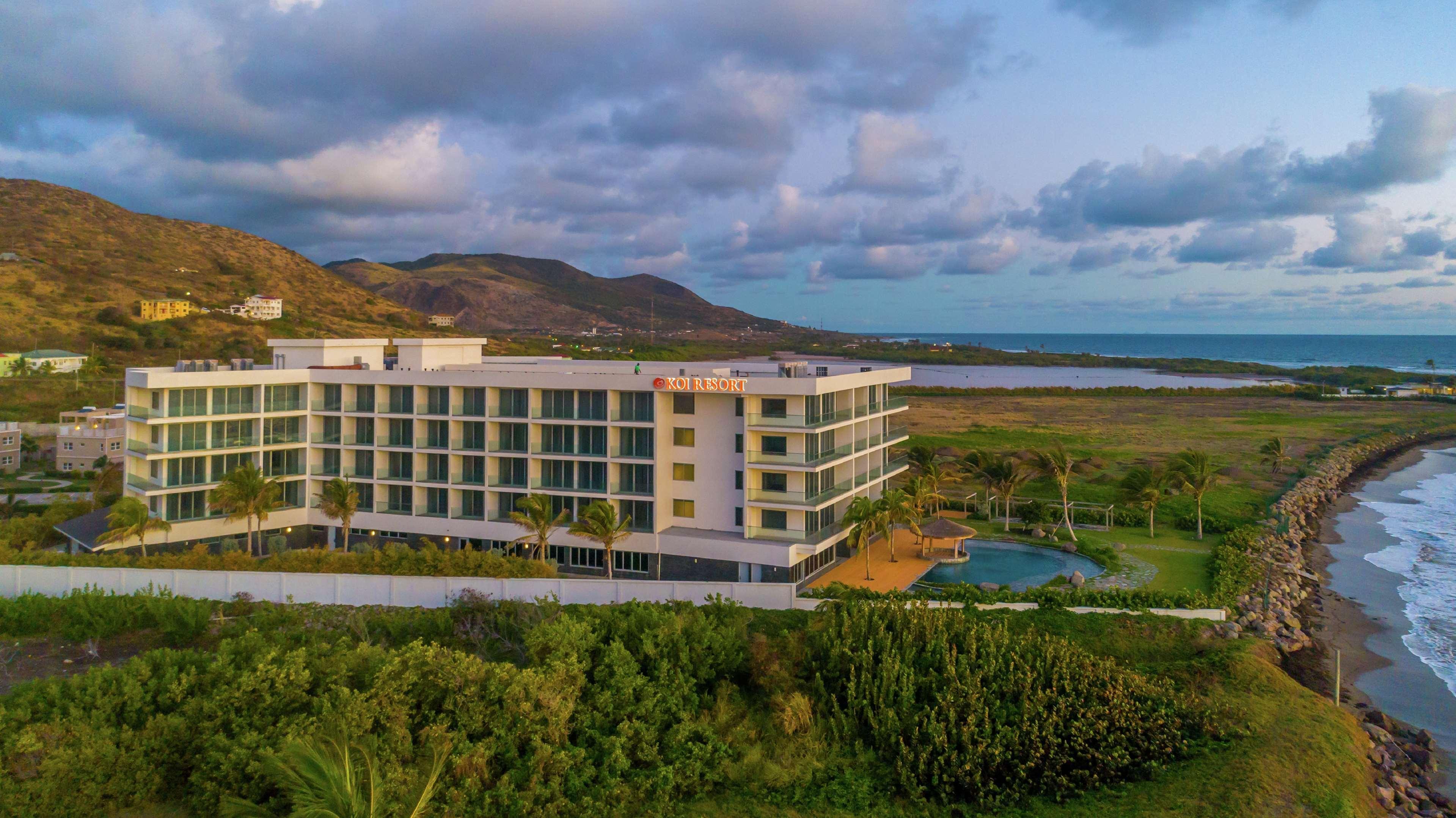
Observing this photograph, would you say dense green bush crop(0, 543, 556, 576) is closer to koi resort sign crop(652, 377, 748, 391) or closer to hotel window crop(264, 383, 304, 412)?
koi resort sign crop(652, 377, 748, 391)

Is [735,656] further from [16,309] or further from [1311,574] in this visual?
[16,309]

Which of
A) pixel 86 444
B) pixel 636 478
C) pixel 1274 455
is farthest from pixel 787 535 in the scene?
pixel 86 444

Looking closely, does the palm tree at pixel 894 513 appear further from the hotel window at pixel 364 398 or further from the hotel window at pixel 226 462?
the hotel window at pixel 226 462

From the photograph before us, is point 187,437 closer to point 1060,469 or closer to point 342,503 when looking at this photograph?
point 342,503

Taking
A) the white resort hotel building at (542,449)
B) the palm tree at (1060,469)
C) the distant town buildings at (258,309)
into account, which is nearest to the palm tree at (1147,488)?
the palm tree at (1060,469)

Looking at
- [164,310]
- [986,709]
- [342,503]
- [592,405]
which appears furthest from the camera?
[164,310]
